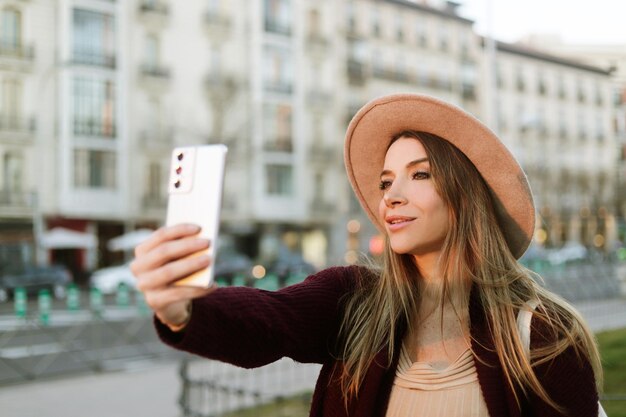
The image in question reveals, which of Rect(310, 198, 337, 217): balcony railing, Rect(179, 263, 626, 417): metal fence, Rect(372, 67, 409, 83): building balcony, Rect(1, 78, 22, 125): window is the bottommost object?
Rect(179, 263, 626, 417): metal fence

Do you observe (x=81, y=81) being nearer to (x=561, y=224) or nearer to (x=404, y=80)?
(x=404, y=80)

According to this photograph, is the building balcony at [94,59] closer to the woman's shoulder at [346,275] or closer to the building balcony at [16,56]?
the building balcony at [16,56]

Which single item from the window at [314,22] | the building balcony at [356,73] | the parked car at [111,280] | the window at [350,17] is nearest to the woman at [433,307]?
the parked car at [111,280]

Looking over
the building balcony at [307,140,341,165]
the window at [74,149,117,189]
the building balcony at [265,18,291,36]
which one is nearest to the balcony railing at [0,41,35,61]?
the window at [74,149,117,189]

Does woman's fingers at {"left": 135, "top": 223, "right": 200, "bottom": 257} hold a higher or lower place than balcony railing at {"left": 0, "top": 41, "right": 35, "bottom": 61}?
lower

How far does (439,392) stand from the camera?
5.71ft

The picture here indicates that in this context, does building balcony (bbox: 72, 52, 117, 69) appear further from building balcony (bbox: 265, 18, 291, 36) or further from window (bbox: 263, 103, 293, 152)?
building balcony (bbox: 265, 18, 291, 36)

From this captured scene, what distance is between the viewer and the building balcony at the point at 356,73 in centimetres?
4162

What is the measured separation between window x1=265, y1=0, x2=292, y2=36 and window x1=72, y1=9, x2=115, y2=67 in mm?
8539

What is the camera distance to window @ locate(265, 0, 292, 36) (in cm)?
3753

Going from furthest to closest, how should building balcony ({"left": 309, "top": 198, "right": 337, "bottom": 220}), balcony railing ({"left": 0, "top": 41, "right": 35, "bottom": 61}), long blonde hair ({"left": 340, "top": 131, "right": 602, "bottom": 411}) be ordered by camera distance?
building balcony ({"left": 309, "top": 198, "right": 337, "bottom": 220}), balcony railing ({"left": 0, "top": 41, "right": 35, "bottom": 61}), long blonde hair ({"left": 340, "top": 131, "right": 602, "bottom": 411})

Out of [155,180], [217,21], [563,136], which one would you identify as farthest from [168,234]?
[563,136]

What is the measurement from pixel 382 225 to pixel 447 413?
58 centimetres

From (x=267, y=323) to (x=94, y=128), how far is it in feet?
104
